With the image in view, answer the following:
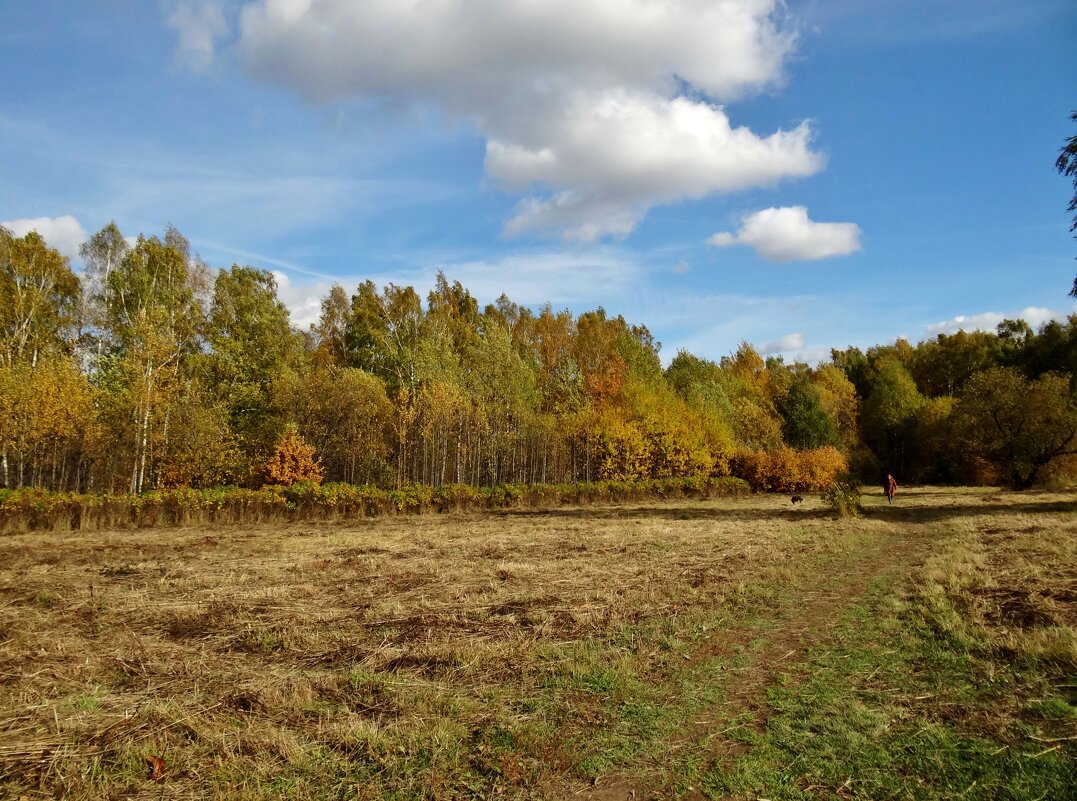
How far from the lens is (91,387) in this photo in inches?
1054

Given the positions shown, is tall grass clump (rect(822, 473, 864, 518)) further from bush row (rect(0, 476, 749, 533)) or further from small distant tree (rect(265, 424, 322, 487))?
small distant tree (rect(265, 424, 322, 487))

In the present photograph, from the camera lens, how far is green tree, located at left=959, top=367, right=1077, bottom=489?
33.0 m

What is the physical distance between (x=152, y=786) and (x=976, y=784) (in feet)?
17.0

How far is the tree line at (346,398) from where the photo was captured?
2656 centimetres

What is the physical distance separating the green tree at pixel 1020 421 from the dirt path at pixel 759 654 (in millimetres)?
28669

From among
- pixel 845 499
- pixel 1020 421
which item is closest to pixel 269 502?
pixel 845 499

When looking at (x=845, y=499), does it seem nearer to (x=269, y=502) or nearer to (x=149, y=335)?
(x=269, y=502)

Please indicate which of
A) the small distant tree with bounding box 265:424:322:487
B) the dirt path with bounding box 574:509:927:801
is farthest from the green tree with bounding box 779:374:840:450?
the dirt path with bounding box 574:509:927:801

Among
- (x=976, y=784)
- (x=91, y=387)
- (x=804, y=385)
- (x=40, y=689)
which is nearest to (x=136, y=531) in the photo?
(x=91, y=387)

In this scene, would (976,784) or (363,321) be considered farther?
(363,321)

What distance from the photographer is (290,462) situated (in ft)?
89.9

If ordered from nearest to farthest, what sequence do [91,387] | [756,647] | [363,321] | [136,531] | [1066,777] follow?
[1066,777], [756,647], [136,531], [91,387], [363,321]

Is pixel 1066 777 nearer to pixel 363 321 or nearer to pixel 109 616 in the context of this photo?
pixel 109 616

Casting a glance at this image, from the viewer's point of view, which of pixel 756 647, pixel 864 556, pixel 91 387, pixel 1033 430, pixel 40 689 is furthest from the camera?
pixel 1033 430
